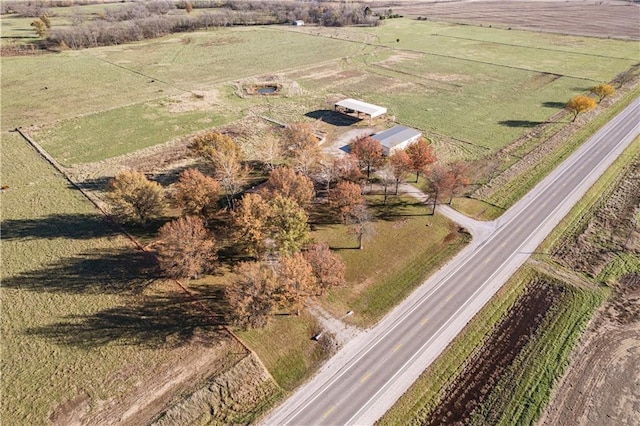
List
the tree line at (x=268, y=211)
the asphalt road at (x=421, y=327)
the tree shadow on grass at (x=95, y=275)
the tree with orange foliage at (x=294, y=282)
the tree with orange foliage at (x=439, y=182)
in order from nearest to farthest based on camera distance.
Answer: the asphalt road at (x=421, y=327)
the tree with orange foliage at (x=294, y=282)
the tree line at (x=268, y=211)
the tree shadow on grass at (x=95, y=275)
the tree with orange foliage at (x=439, y=182)

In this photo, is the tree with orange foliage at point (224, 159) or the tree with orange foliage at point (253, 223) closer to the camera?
the tree with orange foliage at point (253, 223)

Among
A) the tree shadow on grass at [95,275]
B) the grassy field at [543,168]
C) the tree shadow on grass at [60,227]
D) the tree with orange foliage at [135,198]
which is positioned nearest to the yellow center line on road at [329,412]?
the tree shadow on grass at [95,275]

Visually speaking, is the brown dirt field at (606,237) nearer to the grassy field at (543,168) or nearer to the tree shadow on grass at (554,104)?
the grassy field at (543,168)

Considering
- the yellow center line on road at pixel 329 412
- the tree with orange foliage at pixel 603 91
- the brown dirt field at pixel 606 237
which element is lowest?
the yellow center line on road at pixel 329 412

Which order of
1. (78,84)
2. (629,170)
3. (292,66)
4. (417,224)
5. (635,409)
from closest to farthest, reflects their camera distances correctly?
(635,409) < (417,224) < (629,170) < (78,84) < (292,66)

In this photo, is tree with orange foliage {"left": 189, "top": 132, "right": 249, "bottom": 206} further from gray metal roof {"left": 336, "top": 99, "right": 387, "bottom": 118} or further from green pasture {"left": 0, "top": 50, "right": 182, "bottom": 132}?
green pasture {"left": 0, "top": 50, "right": 182, "bottom": 132}

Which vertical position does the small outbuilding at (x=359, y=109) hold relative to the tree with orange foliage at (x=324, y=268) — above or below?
above

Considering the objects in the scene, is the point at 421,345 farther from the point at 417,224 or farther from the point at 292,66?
the point at 292,66

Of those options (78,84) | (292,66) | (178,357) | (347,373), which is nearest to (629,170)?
(347,373)
